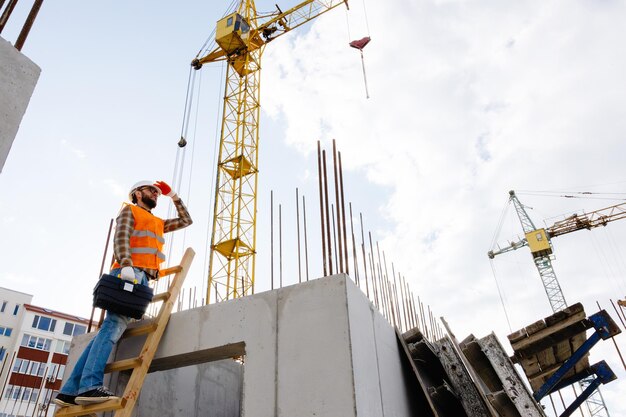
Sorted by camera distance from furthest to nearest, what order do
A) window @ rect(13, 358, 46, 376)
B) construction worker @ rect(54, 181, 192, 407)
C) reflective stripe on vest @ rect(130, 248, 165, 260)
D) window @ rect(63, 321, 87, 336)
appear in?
window @ rect(63, 321, 87, 336) → window @ rect(13, 358, 46, 376) → reflective stripe on vest @ rect(130, 248, 165, 260) → construction worker @ rect(54, 181, 192, 407)

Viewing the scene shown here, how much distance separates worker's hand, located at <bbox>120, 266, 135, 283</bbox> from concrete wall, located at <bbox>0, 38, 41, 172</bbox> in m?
Answer: 1.57

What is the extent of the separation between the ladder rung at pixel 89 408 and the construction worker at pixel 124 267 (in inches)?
1.4

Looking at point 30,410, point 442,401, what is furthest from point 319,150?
point 30,410

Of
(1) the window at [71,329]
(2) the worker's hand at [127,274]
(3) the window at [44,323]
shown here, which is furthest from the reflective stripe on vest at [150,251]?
(1) the window at [71,329]

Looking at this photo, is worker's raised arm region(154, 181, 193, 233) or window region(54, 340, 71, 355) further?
window region(54, 340, 71, 355)

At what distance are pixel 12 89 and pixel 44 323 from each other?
41.9 metres

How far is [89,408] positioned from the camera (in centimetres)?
356

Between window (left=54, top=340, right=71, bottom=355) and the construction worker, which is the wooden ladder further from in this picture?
window (left=54, top=340, right=71, bottom=355)

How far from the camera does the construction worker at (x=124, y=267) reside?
12.1 ft

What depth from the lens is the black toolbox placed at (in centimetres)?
378

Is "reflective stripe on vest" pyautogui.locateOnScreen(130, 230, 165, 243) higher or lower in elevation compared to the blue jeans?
higher

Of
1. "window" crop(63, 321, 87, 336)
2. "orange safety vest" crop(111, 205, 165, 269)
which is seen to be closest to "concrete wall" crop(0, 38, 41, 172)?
"orange safety vest" crop(111, 205, 165, 269)

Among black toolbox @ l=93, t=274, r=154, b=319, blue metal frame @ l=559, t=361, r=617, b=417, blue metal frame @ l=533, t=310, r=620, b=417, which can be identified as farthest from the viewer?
blue metal frame @ l=559, t=361, r=617, b=417

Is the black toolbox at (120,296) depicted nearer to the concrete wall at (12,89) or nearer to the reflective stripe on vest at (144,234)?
the reflective stripe on vest at (144,234)
